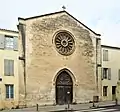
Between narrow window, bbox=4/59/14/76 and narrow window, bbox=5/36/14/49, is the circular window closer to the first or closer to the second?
narrow window, bbox=5/36/14/49

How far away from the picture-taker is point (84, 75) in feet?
127

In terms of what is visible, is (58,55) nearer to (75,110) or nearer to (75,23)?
(75,23)

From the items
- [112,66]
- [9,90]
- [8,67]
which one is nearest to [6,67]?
[8,67]

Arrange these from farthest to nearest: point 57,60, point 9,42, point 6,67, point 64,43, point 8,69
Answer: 1. point 64,43
2. point 57,60
3. point 9,42
4. point 8,69
5. point 6,67

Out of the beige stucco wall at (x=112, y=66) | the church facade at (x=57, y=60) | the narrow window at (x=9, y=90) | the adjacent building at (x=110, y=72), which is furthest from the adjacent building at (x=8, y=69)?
the beige stucco wall at (x=112, y=66)

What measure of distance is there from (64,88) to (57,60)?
11.2 feet

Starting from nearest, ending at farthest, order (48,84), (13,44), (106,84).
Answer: (13,44), (48,84), (106,84)

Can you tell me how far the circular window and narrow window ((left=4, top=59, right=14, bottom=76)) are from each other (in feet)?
20.9

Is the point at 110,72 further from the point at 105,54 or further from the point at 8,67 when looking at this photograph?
the point at 8,67

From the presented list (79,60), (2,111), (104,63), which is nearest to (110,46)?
(104,63)

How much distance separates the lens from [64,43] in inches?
1471

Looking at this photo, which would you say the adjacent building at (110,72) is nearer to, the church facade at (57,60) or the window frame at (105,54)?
the window frame at (105,54)

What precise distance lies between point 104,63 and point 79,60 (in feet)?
15.7

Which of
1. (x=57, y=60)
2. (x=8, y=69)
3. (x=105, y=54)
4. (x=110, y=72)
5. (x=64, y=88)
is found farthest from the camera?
(x=110, y=72)
